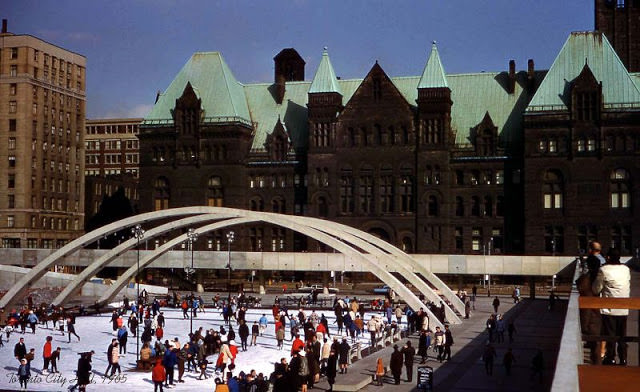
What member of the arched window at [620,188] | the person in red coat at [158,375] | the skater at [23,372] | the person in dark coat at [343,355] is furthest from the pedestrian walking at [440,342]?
the arched window at [620,188]

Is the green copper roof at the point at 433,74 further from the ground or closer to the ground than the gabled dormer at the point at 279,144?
further from the ground

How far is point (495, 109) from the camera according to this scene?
9231 centimetres

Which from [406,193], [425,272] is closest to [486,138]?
[406,193]

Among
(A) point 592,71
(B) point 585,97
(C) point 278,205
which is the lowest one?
(C) point 278,205

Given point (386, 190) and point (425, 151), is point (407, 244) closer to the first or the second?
point (386, 190)

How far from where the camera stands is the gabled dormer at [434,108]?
87.8m

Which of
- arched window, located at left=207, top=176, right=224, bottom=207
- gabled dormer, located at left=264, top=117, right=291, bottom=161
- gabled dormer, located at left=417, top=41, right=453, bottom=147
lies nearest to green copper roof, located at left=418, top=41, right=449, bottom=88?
gabled dormer, located at left=417, top=41, right=453, bottom=147

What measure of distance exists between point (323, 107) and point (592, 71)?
28.5m

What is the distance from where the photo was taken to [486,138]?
8962 centimetres

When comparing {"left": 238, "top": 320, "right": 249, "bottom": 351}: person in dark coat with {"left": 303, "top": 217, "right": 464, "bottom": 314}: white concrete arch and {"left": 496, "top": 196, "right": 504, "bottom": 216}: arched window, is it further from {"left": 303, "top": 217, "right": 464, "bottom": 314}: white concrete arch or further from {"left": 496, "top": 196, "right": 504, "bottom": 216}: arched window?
{"left": 496, "top": 196, "right": 504, "bottom": 216}: arched window

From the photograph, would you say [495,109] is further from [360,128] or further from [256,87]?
[256,87]

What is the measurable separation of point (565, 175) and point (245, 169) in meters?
36.2

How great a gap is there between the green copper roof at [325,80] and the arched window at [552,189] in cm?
2493

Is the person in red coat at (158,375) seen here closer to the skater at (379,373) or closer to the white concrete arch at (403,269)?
the skater at (379,373)
